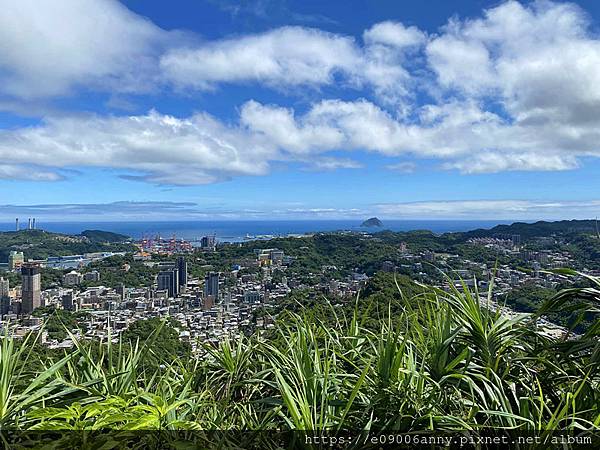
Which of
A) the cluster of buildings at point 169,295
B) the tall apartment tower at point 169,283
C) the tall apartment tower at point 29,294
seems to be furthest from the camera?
the tall apartment tower at point 169,283

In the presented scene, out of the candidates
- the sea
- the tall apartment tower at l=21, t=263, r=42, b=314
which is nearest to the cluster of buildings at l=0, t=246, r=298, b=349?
the tall apartment tower at l=21, t=263, r=42, b=314

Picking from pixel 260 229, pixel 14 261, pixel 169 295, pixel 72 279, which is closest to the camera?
pixel 169 295

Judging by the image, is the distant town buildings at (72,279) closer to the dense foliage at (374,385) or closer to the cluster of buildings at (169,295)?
the cluster of buildings at (169,295)

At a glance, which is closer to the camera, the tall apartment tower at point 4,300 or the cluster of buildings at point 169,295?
the tall apartment tower at point 4,300

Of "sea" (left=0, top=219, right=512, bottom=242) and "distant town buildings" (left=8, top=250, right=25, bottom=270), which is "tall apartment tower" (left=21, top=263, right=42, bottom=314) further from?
"sea" (left=0, top=219, right=512, bottom=242)

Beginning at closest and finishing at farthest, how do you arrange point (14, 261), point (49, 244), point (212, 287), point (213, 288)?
1. point (213, 288)
2. point (212, 287)
3. point (14, 261)
4. point (49, 244)

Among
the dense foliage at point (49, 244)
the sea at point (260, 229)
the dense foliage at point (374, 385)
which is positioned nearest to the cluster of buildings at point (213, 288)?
the dense foliage at point (374, 385)

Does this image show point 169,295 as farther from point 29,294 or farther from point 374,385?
point 374,385

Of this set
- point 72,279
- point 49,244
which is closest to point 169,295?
point 72,279

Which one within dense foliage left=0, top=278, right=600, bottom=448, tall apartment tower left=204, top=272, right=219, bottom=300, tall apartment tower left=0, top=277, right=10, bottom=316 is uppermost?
dense foliage left=0, top=278, right=600, bottom=448

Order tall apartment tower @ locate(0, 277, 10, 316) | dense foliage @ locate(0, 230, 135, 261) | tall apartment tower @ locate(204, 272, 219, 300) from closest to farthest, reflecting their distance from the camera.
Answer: tall apartment tower @ locate(0, 277, 10, 316)
tall apartment tower @ locate(204, 272, 219, 300)
dense foliage @ locate(0, 230, 135, 261)

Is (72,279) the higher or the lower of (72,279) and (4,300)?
the lower
